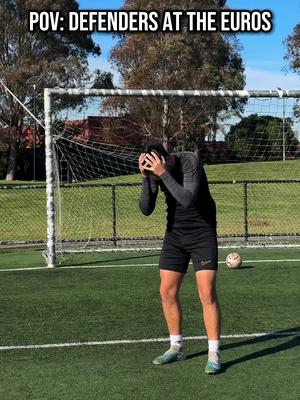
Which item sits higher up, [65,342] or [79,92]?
[79,92]

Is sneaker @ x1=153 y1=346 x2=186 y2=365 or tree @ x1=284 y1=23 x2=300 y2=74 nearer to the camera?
sneaker @ x1=153 y1=346 x2=186 y2=365

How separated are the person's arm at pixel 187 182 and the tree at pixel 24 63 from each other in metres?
36.8

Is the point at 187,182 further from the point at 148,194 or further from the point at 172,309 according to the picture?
the point at 172,309

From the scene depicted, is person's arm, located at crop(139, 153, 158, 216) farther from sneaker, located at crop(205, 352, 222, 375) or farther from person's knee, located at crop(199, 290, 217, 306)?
sneaker, located at crop(205, 352, 222, 375)

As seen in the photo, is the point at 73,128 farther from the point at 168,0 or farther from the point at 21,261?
the point at 168,0

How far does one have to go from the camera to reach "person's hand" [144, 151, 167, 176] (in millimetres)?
4609

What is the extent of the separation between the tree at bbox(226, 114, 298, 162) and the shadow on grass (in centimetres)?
1124

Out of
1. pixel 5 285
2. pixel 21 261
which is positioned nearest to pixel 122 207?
pixel 21 261

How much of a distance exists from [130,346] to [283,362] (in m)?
1.41

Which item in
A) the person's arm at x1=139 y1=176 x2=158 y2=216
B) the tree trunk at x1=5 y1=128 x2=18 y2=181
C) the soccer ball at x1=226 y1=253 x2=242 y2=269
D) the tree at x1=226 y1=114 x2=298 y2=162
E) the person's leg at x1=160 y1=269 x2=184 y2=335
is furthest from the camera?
the tree trunk at x1=5 y1=128 x2=18 y2=181

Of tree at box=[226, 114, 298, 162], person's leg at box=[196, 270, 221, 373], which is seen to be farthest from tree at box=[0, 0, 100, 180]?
person's leg at box=[196, 270, 221, 373]

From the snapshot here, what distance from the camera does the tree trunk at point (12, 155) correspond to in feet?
137

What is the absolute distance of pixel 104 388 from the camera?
4.55 metres

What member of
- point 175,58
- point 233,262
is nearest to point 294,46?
point 175,58
